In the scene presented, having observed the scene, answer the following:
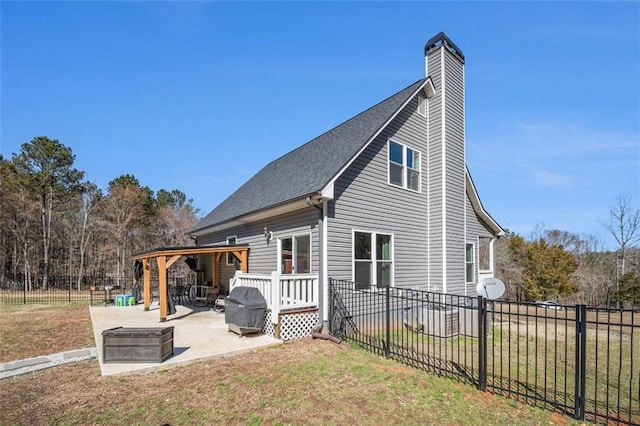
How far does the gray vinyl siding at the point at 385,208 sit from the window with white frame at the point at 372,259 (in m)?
0.18

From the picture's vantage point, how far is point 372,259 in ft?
31.7

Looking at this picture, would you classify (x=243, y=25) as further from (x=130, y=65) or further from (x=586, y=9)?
(x=586, y=9)

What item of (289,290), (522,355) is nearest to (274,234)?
(289,290)

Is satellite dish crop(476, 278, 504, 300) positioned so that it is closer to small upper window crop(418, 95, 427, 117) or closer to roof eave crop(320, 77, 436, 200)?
roof eave crop(320, 77, 436, 200)

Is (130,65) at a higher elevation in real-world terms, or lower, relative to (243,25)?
lower

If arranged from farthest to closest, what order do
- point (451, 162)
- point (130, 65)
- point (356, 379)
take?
point (451, 162) → point (130, 65) → point (356, 379)

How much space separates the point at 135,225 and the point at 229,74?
20483mm

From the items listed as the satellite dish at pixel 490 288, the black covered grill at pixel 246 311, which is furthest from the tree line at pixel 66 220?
the satellite dish at pixel 490 288

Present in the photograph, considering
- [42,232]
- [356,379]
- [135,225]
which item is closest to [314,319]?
[356,379]

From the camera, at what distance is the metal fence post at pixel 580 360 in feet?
13.9

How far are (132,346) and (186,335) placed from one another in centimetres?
222

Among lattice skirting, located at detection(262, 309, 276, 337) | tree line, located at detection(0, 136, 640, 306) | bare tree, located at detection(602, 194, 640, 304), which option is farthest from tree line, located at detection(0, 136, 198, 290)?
bare tree, located at detection(602, 194, 640, 304)

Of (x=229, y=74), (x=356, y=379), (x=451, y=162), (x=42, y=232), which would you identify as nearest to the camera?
(x=356, y=379)

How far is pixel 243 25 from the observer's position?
10.9 meters
